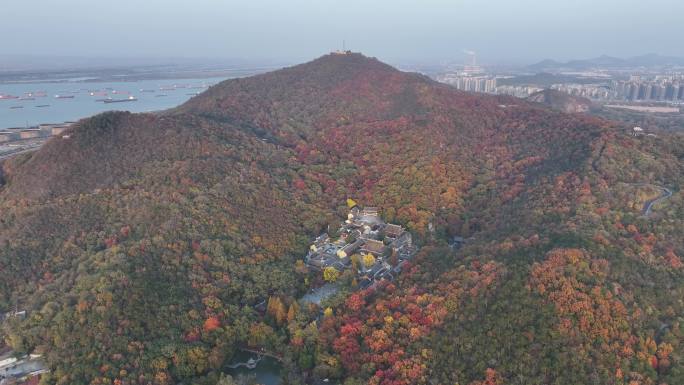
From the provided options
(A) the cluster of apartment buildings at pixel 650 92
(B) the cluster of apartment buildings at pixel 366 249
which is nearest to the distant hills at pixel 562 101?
(A) the cluster of apartment buildings at pixel 650 92

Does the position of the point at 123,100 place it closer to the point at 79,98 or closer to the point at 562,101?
the point at 79,98

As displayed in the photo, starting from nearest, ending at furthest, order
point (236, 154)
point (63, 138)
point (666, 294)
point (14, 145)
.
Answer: point (666, 294) → point (63, 138) → point (236, 154) → point (14, 145)

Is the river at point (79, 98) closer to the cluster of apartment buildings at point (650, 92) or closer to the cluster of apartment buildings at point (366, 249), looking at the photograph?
the cluster of apartment buildings at point (366, 249)

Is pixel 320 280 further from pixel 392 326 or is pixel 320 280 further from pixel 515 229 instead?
pixel 515 229

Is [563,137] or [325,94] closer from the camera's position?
[563,137]

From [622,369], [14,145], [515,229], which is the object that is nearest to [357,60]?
[515,229]

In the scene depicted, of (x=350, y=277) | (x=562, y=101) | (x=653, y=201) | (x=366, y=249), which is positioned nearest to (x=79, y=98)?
(x=366, y=249)

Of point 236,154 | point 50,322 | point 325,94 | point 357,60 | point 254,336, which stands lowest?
point 254,336
